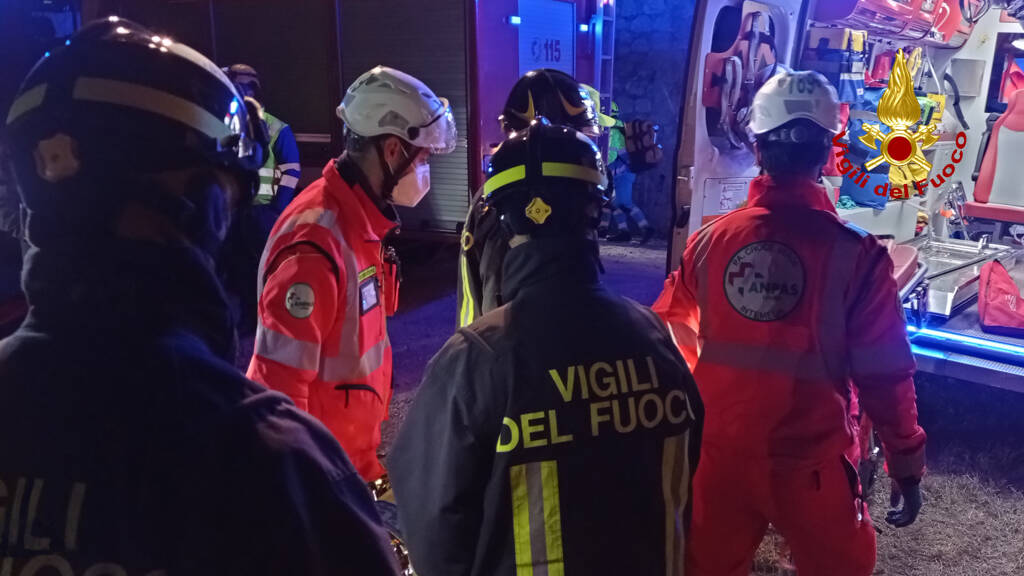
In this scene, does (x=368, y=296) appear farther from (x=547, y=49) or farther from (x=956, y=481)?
(x=547, y=49)

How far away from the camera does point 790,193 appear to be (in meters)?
2.24

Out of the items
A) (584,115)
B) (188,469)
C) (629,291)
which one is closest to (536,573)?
(188,469)

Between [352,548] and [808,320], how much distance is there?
1692mm

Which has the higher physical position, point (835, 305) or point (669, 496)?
point (835, 305)

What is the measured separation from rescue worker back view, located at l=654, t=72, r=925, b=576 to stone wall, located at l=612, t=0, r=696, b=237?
788cm

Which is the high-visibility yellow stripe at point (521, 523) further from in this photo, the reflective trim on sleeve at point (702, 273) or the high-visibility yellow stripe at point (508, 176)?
the reflective trim on sleeve at point (702, 273)

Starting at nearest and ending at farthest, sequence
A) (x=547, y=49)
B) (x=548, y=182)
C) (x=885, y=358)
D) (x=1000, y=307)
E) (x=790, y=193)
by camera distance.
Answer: (x=548, y=182)
(x=885, y=358)
(x=790, y=193)
(x=1000, y=307)
(x=547, y=49)

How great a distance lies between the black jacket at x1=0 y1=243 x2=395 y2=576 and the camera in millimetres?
797

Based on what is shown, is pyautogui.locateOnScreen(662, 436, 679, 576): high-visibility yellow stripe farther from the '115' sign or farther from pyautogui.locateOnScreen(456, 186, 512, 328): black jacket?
the '115' sign

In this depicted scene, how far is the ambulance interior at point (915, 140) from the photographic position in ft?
12.3

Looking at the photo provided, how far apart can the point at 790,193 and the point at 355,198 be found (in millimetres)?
1330

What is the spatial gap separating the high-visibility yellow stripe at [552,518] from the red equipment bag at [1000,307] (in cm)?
403

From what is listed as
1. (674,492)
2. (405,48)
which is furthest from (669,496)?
(405,48)

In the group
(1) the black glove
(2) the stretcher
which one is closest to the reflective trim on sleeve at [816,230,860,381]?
(1) the black glove
